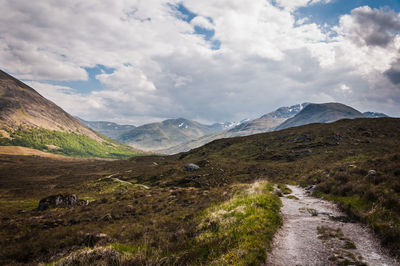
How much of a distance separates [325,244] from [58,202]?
50.9 metres

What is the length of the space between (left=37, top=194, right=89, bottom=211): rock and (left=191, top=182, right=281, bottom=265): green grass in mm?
41746

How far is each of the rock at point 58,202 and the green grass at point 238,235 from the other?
41.7 m

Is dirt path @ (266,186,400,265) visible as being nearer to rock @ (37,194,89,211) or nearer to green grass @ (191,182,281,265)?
green grass @ (191,182,281,265)

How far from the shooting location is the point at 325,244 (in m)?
9.18

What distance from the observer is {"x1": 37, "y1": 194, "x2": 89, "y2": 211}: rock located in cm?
4034

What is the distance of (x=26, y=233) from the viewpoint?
2088 cm

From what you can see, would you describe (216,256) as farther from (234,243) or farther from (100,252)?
(100,252)

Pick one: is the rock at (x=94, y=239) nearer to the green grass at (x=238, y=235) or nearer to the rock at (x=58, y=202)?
Result: the green grass at (x=238, y=235)

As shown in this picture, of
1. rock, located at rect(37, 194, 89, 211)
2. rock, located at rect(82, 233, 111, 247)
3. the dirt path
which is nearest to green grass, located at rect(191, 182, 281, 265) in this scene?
the dirt path

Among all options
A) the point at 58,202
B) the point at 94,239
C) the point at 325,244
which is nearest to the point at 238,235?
the point at 325,244

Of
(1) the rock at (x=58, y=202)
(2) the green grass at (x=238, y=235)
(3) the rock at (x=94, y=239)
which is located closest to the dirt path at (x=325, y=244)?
(2) the green grass at (x=238, y=235)

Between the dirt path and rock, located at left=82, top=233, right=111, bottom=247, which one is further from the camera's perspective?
rock, located at left=82, top=233, right=111, bottom=247

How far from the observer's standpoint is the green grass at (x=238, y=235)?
7609 millimetres

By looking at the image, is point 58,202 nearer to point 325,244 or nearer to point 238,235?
point 238,235
